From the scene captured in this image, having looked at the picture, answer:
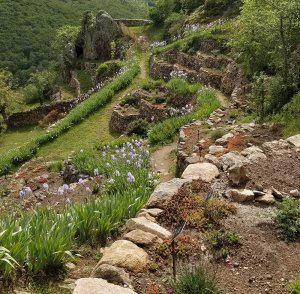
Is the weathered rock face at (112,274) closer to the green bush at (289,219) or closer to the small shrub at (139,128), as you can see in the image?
the green bush at (289,219)

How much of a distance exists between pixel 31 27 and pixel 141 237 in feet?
273

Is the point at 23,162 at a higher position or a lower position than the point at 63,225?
lower

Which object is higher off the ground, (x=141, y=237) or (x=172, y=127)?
(x=141, y=237)

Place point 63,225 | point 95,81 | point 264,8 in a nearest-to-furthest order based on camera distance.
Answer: point 63,225 → point 264,8 → point 95,81

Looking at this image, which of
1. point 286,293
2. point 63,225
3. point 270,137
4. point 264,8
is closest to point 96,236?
point 63,225

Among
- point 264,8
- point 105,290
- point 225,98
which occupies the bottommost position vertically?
point 225,98

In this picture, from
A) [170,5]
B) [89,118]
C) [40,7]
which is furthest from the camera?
[40,7]

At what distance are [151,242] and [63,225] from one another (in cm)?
106

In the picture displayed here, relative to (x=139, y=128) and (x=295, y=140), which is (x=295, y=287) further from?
(x=139, y=128)

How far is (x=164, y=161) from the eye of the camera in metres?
12.3

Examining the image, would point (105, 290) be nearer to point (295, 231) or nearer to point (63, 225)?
point (63, 225)

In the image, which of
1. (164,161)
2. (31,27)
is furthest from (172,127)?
(31,27)

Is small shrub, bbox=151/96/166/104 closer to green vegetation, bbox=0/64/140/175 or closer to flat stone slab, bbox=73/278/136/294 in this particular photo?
green vegetation, bbox=0/64/140/175

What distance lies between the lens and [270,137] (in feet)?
31.0
